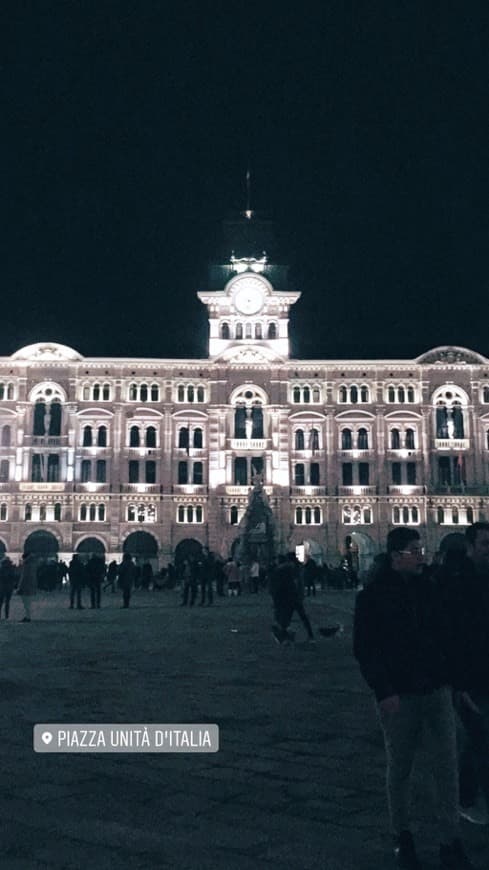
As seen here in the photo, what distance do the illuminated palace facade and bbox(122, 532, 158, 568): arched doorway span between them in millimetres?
97

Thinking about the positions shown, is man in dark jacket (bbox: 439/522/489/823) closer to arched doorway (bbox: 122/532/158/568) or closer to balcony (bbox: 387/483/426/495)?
arched doorway (bbox: 122/532/158/568)

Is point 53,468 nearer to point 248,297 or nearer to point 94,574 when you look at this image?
point 248,297

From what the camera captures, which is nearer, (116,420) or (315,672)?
(315,672)

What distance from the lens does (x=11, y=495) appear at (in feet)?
184

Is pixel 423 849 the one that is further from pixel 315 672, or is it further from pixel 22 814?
pixel 315 672

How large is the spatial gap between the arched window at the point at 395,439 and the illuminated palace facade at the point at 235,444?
0.10 m

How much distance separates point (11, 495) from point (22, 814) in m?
52.6

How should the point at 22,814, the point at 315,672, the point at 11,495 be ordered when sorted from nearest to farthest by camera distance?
the point at 22,814, the point at 315,672, the point at 11,495

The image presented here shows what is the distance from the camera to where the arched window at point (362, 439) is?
58.9m

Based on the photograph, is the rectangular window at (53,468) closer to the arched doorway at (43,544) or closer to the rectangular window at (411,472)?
the arched doorway at (43,544)

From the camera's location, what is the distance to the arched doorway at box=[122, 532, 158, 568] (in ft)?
186

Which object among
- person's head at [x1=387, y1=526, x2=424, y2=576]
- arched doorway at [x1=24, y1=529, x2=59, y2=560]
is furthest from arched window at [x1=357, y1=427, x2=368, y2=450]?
person's head at [x1=387, y1=526, x2=424, y2=576]

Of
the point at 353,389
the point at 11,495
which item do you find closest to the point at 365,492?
the point at 353,389

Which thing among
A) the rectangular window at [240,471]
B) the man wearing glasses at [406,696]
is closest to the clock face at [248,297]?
the rectangular window at [240,471]
